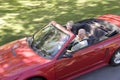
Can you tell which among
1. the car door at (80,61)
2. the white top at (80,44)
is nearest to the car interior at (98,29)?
the white top at (80,44)

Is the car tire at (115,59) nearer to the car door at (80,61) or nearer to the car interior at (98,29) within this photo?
the car door at (80,61)

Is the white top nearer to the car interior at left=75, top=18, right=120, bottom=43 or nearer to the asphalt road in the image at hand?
the car interior at left=75, top=18, right=120, bottom=43

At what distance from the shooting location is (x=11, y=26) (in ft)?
35.5

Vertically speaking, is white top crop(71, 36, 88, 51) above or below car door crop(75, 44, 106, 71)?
above

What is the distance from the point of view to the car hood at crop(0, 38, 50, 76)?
21.2ft

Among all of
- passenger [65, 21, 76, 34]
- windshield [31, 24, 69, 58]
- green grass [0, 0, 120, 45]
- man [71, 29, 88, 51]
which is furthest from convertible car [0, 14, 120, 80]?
green grass [0, 0, 120, 45]

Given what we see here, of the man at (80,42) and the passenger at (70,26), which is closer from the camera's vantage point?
the man at (80,42)

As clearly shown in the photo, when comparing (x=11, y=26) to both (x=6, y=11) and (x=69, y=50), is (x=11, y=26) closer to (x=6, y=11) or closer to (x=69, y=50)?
(x=6, y=11)

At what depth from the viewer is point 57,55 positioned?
6.71 metres

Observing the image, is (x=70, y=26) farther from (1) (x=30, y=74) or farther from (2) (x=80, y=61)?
(1) (x=30, y=74)

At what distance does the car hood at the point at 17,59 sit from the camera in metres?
6.45

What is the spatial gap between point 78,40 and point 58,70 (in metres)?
1.12

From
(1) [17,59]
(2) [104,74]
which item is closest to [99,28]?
(2) [104,74]

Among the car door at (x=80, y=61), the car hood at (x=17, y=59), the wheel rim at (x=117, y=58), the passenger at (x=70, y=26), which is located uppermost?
the passenger at (x=70, y=26)
